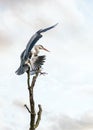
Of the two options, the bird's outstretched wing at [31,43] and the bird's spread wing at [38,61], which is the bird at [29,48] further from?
the bird's spread wing at [38,61]

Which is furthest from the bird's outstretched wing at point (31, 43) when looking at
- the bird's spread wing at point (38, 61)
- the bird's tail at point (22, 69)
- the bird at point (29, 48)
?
the bird's spread wing at point (38, 61)

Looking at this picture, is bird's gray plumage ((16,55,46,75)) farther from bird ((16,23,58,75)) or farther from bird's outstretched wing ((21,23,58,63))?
bird's outstretched wing ((21,23,58,63))

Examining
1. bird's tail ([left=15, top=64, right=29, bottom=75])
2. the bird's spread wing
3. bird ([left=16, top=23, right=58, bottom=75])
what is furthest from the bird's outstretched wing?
the bird's spread wing

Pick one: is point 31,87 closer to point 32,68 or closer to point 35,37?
point 32,68

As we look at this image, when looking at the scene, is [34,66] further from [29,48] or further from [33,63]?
[29,48]

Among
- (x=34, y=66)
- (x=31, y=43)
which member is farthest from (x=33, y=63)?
(x=31, y=43)

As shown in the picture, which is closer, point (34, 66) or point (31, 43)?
point (31, 43)

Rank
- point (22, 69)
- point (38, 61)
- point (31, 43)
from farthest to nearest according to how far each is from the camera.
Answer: point (38, 61) < point (31, 43) < point (22, 69)

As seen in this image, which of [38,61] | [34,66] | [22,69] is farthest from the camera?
[38,61]

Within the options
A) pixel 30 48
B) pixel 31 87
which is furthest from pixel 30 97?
pixel 30 48
